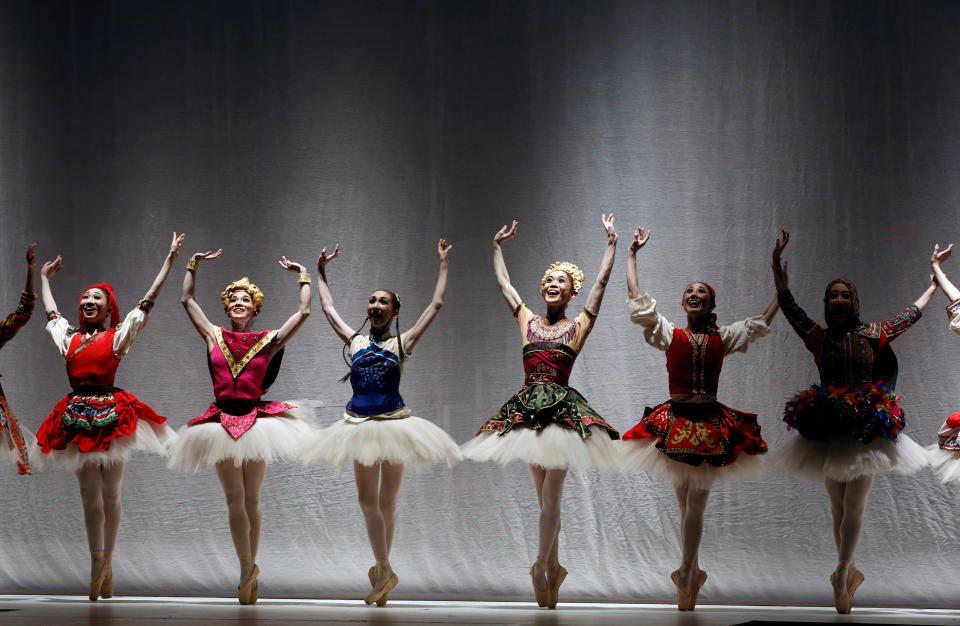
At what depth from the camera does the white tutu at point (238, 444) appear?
199 inches

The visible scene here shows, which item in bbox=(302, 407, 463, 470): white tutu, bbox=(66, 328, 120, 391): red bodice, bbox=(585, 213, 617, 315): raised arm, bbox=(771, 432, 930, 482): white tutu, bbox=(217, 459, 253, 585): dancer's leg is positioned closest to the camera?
bbox=(771, 432, 930, 482): white tutu

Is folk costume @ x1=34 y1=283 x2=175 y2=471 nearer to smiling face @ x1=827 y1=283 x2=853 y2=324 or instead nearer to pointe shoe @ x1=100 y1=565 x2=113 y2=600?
pointe shoe @ x1=100 y1=565 x2=113 y2=600

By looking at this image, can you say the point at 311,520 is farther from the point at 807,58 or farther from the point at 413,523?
the point at 807,58

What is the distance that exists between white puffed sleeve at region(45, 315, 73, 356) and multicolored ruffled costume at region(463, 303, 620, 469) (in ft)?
6.70

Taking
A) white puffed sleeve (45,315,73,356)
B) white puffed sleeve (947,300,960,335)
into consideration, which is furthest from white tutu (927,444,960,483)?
white puffed sleeve (45,315,73,356)

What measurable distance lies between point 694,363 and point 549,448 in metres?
0.74

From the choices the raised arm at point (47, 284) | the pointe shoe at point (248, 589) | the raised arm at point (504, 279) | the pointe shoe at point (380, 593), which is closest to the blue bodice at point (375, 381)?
the raised arm at point (504, 279)

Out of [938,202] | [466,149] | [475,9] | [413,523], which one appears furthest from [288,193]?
[938,202]

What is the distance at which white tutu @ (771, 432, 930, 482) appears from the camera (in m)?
4.68

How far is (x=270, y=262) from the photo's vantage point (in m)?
6.27

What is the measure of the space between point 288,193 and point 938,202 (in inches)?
134

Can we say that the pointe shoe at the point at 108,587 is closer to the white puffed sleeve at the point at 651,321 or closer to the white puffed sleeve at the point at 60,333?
the white puffed sleeve at the point at 60,333

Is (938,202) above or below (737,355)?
above

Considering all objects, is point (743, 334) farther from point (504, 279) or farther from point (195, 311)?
point (195, 311)
